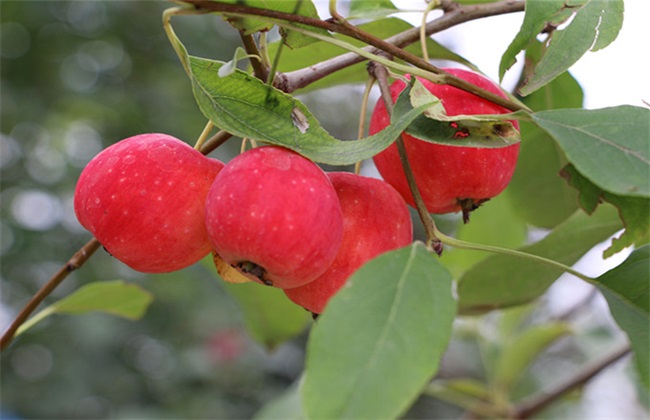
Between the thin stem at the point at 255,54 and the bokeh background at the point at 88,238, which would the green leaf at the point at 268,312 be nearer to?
the thin stem at the point at 255,54

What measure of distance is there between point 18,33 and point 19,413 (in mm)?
1635

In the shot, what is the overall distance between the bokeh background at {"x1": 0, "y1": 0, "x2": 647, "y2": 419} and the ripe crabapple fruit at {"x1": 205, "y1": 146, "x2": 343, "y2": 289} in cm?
247

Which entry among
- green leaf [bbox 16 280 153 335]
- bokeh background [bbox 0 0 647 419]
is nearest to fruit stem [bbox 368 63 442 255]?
green leaf [bbox 16 280 153 335]

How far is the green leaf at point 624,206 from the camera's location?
644mm

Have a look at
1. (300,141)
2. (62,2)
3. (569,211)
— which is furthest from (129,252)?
(62,2)

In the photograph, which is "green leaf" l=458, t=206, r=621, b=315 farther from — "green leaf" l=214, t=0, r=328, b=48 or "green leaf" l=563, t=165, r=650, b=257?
"green leaf" l=214, t=0, r=328, b=48

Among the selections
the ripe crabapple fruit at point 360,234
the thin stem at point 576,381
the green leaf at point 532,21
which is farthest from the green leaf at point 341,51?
the thin stem at point 576,381

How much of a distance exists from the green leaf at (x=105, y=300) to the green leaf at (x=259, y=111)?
478mm

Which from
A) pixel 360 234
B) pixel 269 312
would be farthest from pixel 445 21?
pixel 269 312

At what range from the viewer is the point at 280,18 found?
0.55 m

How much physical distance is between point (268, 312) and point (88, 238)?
2.20 metres

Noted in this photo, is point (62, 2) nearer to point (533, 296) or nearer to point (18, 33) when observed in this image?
point (18, 33)

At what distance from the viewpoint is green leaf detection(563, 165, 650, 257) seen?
644mm

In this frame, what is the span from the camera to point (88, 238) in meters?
3.16
